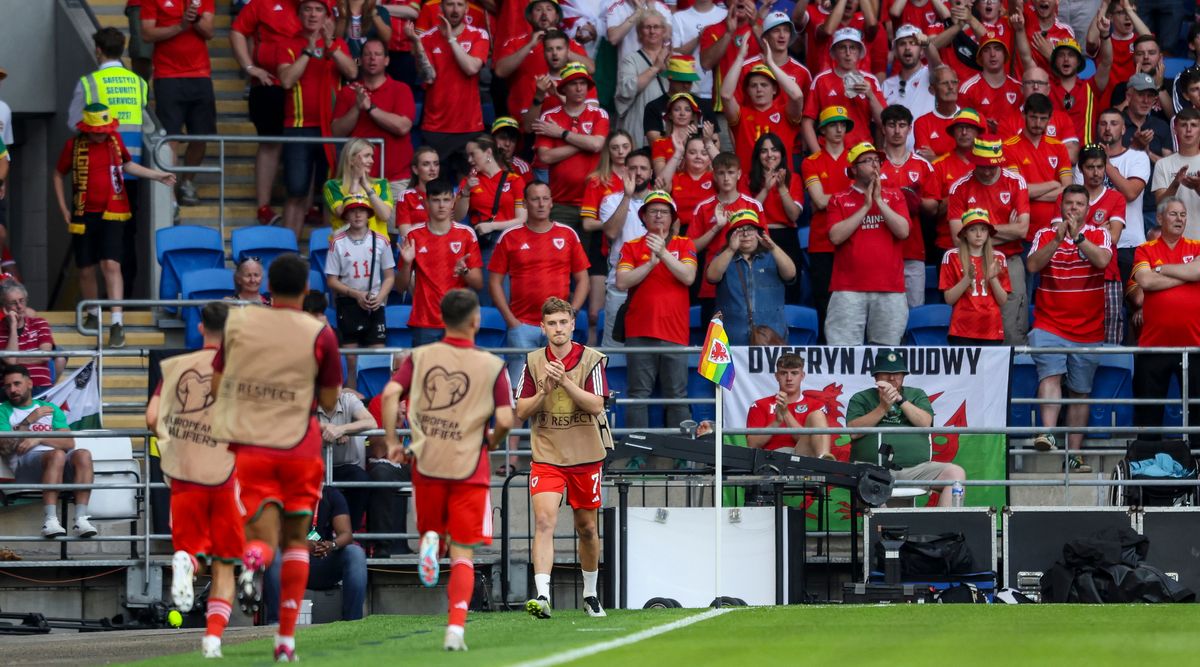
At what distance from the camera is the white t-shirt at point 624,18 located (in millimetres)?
20906

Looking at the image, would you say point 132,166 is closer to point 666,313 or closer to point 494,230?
point 494,230

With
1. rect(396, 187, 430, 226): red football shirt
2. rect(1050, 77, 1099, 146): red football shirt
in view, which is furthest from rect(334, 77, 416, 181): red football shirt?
rect(1050, 77, 1099, 146): red football shirt

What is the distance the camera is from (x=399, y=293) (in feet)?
65.0

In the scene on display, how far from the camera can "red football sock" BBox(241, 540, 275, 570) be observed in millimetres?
10328

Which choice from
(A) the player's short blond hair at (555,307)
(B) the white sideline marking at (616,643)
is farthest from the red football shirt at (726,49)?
(B) the white sideline marking at (616,643)

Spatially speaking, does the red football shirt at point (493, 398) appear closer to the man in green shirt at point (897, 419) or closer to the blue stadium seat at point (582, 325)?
the man in green shirt at point (897, 419)

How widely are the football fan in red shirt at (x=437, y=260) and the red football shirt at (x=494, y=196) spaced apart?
0.96m

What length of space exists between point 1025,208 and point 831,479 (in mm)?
5004

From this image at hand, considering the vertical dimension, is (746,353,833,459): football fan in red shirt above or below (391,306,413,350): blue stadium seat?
below

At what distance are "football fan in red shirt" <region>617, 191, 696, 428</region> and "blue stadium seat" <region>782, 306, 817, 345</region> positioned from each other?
1405 millimetres

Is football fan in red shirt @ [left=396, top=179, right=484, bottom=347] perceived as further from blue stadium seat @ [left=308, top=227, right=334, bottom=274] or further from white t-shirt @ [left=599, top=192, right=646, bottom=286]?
white t-shirt @ [left=599, top=192, right=646, bottom=286]

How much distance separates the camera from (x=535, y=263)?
733 inches

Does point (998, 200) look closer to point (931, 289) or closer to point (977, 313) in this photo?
point (931, 289)

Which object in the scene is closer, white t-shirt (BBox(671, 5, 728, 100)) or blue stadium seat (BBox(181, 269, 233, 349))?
blue stadium seat (BBox(181, 269, 233, 349))
